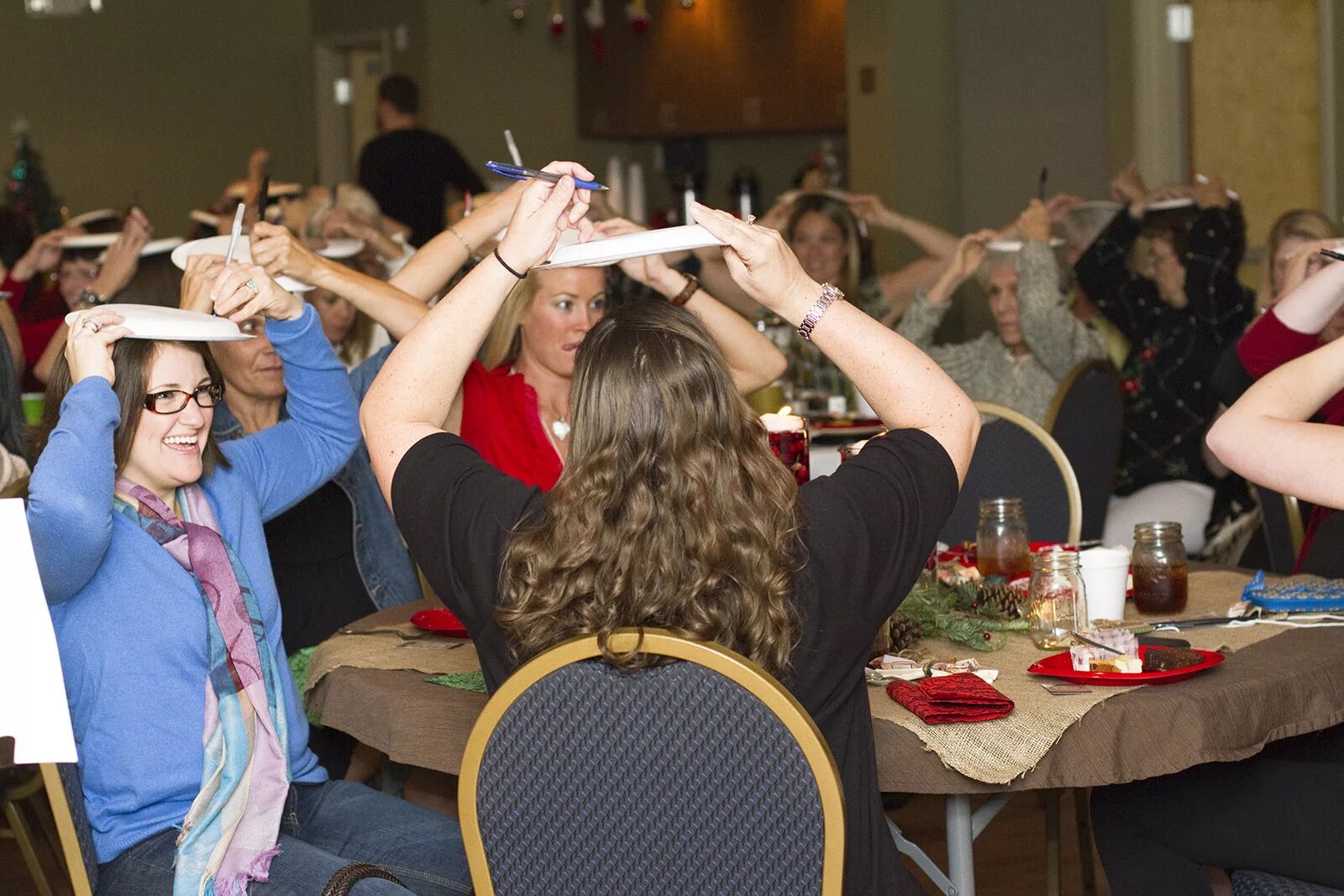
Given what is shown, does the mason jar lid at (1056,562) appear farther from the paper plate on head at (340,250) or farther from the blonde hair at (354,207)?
the blonde hair at (354,207)

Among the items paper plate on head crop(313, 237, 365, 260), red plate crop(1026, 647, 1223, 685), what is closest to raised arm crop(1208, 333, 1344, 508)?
red plate crop(1026, 647, 1223, 685)

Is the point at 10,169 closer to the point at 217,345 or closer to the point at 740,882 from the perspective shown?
the point at 217,345

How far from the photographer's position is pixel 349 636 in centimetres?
223

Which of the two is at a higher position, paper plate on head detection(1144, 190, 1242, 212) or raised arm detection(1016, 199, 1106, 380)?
paper plate on head detection(1144, 190, 1242, 212)

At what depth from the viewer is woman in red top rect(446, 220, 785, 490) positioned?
2746mm

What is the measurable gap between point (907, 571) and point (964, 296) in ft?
16.9

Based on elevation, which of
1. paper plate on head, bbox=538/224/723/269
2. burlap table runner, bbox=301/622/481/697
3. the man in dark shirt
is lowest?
burlap table runner, bbox=301/622/481/697

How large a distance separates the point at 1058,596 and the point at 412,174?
5592 mm

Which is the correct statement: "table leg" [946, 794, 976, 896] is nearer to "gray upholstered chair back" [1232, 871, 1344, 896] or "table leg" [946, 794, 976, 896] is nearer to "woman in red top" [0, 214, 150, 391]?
"gray upholstered chair back" [1232, 871, 1344, 896]

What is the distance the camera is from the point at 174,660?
1901 millimetres

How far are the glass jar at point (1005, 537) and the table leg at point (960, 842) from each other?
63cm

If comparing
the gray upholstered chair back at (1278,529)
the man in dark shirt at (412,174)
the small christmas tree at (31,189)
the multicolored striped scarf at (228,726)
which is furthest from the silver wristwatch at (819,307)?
the small christmas tree at (31,189)

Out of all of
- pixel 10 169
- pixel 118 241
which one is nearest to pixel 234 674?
pixel 118 241

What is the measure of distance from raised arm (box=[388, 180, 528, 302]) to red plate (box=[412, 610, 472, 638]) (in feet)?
2.37
